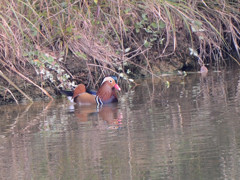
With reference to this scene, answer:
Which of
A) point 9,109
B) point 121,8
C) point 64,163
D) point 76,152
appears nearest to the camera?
point 64,163

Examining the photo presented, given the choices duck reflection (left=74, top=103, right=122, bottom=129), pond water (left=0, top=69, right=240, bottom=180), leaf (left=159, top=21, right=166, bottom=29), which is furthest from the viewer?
leaf (left=159, top=21, right=166, bottom=29)

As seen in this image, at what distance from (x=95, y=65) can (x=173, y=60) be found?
2.34 metres

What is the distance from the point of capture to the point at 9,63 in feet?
26.6

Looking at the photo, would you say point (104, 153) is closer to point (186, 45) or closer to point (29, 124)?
point (29, 124)

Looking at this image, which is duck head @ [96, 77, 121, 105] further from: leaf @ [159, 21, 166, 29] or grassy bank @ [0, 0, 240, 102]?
leaf @ [159, 21, 166, 29]

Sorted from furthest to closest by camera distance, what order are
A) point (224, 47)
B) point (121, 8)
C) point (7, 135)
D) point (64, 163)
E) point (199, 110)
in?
point (224, 47) < point (121, 8) < point (199, 110) < point (7, 135) < point (64, 163)

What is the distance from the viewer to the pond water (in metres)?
4.09

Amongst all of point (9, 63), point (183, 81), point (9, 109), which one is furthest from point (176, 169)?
point (183, 81)

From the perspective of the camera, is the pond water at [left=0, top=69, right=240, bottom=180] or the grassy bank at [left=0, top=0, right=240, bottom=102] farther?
the grassy bank at [left=0, top=0, right=240, bottom=102]

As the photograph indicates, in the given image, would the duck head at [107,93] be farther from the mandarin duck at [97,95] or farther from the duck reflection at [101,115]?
the duck reflection at [101,115]

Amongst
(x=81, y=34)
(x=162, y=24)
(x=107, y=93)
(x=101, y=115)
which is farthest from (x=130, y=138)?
(x=162, y=24)

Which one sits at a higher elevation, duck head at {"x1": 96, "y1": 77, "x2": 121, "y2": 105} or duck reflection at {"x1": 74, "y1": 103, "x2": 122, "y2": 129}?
duck head at {"x1": 96, "y1": 77, "x2": 121, "y2": 105}

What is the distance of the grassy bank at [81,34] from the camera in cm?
813

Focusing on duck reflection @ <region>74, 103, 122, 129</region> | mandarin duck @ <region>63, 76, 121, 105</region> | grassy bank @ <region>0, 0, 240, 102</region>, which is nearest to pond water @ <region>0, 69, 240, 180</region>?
duck reflection @ <region>74, 103, 122, 129</region>
